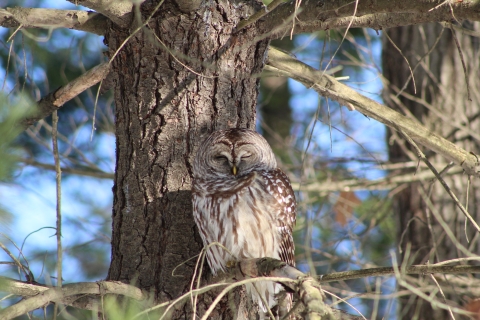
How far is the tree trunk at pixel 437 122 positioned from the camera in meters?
5.18

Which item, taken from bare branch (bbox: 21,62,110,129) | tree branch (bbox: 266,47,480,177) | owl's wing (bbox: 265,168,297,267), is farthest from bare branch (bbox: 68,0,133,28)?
owl's wing (bbox: 265,168,297,267)

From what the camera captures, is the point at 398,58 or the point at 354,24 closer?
the point at 354,24

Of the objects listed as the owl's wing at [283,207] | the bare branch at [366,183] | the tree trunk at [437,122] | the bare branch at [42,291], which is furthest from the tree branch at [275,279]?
the tree trunk at [437,122]

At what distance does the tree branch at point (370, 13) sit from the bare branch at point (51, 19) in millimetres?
891

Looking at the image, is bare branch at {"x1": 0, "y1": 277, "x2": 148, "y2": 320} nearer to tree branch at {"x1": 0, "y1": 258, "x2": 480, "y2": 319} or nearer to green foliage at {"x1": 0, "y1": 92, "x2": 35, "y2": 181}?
tree branch at {"x1": 0, "y1": 258, "x2": 480, "y2": 319}

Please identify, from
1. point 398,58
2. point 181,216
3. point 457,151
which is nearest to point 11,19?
point 181,216

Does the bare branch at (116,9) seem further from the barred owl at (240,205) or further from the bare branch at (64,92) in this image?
the barred owl at (240,205)

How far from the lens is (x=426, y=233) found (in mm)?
5285

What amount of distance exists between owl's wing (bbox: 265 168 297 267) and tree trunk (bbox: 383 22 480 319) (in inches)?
82.0

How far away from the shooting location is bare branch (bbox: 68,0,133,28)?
266 cm

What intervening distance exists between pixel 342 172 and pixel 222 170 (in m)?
2.18

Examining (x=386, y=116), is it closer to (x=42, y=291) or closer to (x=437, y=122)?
(x=42, y=291)

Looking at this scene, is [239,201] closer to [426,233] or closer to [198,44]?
[198,44]

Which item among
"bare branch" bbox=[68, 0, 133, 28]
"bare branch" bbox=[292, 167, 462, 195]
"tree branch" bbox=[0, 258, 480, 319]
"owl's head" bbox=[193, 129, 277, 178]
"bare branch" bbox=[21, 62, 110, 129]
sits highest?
"bare branch" bbox=[68, 0, 133, 28]
